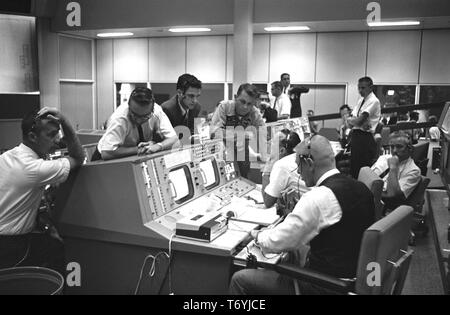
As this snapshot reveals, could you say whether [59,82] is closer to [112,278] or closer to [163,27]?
[163,27]

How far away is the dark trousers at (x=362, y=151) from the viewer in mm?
4344

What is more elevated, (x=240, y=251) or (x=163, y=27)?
(x=163, y=27)

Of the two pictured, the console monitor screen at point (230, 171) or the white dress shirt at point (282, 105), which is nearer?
the console monitor screen at point (230, 171)

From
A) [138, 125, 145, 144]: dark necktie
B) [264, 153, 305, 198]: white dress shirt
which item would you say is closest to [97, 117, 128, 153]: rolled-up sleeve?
[138, 125, 145, 144]: dark necktie

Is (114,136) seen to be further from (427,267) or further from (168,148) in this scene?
(427,267)

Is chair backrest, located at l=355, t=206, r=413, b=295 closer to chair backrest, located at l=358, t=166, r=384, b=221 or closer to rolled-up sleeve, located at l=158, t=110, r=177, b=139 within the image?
chair backrest, located at l=358, t=166, r=384, b=221

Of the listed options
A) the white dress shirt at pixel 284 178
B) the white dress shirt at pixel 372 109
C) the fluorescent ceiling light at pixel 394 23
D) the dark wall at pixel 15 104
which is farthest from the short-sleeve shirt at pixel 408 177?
the dark wall at pixel 15 104

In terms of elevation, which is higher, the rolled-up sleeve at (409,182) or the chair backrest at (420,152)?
the chair backrest at (420,152)

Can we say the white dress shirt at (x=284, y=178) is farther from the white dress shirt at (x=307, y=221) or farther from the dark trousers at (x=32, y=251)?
the dark trousers at (x=32, y=251)

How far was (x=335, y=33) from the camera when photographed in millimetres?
7031

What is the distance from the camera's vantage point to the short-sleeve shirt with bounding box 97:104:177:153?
246cm

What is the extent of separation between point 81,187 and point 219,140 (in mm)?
1086
